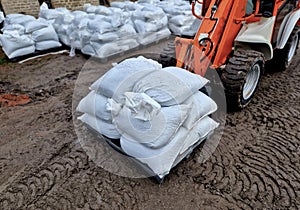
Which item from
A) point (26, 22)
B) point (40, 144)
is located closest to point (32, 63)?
point (26, 22)

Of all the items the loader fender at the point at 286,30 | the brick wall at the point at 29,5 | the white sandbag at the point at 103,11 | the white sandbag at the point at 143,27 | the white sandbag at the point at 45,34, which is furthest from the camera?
the brick wall at the point at 29,5

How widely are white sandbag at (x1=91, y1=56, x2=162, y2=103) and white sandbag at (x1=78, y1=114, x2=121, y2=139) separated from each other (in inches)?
10.1

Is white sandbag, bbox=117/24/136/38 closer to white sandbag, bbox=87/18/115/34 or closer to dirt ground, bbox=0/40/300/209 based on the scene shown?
white sandbag, bbox=87/18/115/34

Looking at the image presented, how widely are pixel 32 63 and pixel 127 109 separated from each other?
334 centimetres

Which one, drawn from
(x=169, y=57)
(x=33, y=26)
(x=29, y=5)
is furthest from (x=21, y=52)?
(x=169, y=57)

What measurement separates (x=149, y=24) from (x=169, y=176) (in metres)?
3.78

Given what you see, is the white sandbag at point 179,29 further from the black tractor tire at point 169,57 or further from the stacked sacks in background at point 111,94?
the stacked sacks in background at point 111,94

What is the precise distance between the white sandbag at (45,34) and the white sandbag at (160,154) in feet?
12.4

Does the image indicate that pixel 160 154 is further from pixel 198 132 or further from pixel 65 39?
pixel 65 39

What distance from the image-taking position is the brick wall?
19.2ft

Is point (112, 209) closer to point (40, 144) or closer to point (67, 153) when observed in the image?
point (67, 153)

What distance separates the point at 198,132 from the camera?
6.80 ft

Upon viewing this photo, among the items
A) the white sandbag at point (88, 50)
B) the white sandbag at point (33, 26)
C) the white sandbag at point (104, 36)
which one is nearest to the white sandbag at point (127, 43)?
the white sandbag at point (104, 36)

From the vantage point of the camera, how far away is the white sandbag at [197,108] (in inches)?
76.2
